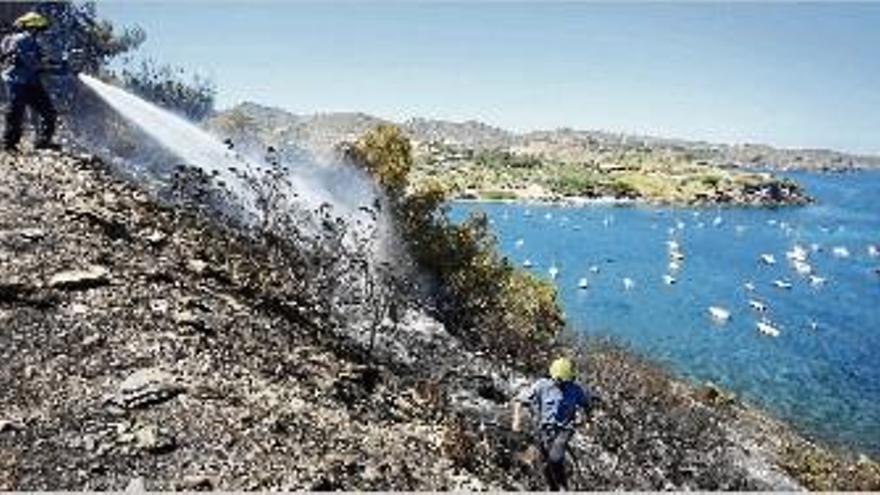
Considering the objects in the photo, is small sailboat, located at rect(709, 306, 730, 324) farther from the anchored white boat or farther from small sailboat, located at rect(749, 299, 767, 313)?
the anchored white boat

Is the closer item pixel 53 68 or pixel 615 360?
pixel 53 68

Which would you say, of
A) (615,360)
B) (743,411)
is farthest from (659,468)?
(743,411)

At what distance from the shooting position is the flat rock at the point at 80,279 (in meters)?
16.5

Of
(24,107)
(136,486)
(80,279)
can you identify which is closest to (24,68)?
(24,107)

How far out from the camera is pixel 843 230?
17325cm

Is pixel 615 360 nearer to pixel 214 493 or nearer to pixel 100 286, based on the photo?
pixel 100 286

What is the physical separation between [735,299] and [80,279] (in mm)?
85408

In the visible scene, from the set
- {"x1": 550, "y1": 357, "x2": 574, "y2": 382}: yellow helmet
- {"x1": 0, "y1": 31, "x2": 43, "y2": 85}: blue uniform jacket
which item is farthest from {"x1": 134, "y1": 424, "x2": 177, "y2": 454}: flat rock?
{"x1": 0, "y1": 31, "x2": 43, "y2": 85}: blue uniform jacket

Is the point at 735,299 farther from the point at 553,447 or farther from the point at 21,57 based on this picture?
the point at 553,447

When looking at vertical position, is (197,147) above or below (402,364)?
above

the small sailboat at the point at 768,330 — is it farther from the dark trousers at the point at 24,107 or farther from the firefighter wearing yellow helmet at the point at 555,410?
the firefighter wearing yellow helmet at the point at 555,410

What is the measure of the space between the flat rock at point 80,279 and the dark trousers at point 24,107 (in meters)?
5.39

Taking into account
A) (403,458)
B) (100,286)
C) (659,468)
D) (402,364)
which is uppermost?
(100,286)

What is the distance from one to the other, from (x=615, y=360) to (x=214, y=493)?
115ft
